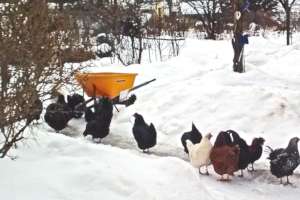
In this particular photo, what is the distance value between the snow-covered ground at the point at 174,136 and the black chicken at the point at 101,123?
195mm

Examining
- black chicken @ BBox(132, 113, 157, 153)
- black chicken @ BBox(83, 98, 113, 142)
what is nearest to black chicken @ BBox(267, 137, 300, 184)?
black chicken @ BBox(132, 113, 157, 153)

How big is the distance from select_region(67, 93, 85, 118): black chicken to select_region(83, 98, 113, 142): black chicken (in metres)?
1.13

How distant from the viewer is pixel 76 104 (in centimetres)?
1081

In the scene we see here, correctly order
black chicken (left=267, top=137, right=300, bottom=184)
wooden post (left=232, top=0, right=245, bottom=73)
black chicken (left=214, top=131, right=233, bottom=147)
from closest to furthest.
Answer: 1. black chicken (left=267, top=137, right=300, bottom=184)
2. black chicken (left=214, top=131, right=233, bottom=147)
3. wooden post (left=232, top=0, right=245, bottom=73)

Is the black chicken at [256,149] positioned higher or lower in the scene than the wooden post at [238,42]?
lower

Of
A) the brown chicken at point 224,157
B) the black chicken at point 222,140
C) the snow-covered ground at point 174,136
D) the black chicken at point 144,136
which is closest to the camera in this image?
the snow-covered ground at point 174,136

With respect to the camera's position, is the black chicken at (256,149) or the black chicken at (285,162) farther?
the black chicken at (256,149)

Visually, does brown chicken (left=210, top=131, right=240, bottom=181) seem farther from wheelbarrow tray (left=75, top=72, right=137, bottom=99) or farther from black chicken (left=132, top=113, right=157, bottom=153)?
wheelbarrow tray (left=75, top=72, right=137, bottom=99)

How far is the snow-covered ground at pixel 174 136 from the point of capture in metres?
5.21

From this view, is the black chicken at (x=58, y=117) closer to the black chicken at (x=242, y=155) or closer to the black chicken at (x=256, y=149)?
the black chicken at (x=242, y=155)

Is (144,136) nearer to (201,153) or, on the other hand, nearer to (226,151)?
(201,153)

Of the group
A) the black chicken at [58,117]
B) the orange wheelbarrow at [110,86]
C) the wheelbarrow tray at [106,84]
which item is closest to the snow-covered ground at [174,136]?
the black chicken at [58,117]

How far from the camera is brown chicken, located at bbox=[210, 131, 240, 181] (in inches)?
277

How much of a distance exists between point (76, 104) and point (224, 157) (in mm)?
4485
